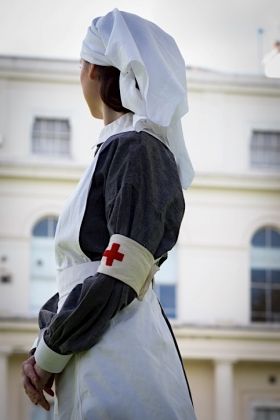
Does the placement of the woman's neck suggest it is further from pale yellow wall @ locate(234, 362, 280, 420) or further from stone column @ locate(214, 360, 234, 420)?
pale yellow wall @ locate(234, 362, 280, 420)

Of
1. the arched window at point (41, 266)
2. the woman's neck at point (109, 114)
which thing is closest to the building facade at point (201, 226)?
the arched window at point (41, 266)

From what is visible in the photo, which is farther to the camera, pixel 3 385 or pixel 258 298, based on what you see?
pixel 258 298

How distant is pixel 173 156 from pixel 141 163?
0.23 ft

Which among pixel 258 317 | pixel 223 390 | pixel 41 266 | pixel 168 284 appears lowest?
pixel 223 390

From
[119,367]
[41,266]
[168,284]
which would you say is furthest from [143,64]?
[168,284]

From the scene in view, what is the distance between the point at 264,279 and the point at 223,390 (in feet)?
3.56

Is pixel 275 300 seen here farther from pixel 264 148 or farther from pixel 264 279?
pixel 264 148

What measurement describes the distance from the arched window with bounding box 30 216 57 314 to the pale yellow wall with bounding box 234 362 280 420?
1882 millimetres

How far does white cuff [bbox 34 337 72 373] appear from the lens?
3.17 feet

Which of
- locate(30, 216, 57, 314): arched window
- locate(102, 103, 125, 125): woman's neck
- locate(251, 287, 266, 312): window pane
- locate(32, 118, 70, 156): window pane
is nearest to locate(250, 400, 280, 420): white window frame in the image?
locate(251, 287, 266, 312): window pane

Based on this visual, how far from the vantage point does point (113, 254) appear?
95cm

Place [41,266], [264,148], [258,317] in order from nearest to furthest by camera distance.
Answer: [41,266] → [258,317] → [264,148]

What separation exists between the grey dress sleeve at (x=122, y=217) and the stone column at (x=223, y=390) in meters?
8.81

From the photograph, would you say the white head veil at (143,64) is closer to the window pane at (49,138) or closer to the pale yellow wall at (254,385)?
the window pane at (49,138)
